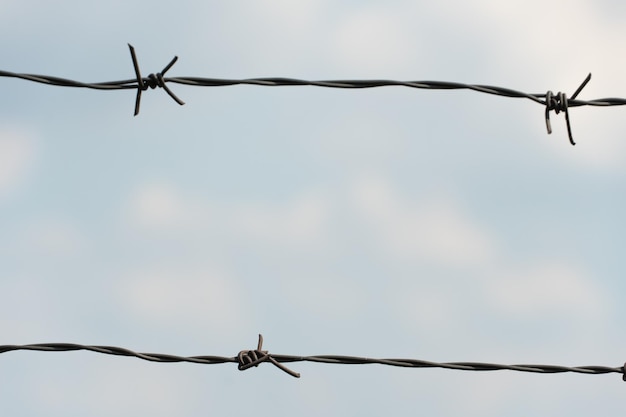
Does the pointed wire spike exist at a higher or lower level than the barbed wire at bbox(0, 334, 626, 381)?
higher

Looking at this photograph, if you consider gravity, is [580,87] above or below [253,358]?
above

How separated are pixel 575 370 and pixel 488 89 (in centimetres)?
Answer: 132

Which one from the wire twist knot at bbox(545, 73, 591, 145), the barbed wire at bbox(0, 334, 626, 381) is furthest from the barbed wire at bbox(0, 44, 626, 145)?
the barbed wire at bbox(0, 334, 626, 381)

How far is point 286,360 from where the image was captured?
4688mm

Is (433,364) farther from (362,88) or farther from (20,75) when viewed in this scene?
(20,75)

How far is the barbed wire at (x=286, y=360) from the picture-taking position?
181 inches

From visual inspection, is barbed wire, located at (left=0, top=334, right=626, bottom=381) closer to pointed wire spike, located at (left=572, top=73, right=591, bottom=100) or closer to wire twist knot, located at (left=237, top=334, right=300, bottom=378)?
wire twist knot, located at (left=237, top=334, right=300, bottom=378)

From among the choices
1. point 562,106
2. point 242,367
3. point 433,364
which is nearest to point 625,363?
point 433,364

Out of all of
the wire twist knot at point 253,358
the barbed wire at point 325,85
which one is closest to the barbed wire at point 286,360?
the wire twist knot at point 253,358

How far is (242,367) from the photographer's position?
4.70 m

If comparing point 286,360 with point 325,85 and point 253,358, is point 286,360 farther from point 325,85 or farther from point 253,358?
point 325,85

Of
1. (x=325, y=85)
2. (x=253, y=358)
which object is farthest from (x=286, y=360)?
(x=325, y=85)

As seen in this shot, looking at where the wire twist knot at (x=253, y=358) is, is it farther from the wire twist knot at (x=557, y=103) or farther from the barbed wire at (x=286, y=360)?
the wire twist knot at (x=557, y=103)

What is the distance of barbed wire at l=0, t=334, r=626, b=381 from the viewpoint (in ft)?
15.1
